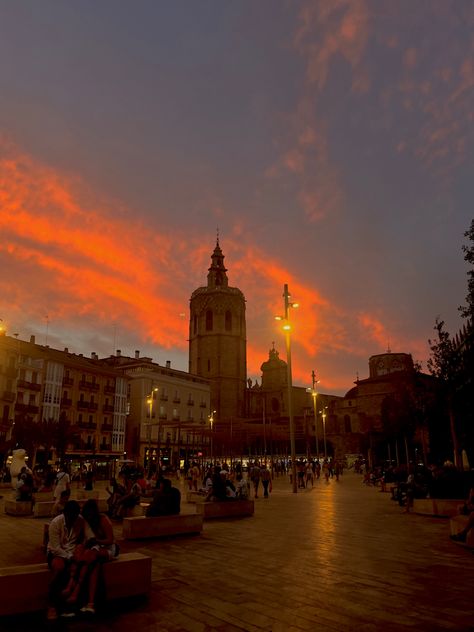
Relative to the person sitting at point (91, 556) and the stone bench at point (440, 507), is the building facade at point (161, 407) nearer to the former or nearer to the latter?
the stone bench at point (440, 507)

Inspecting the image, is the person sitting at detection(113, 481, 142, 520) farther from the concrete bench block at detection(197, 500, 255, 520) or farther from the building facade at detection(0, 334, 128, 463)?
the building facade at detection(0, 334, 128, 463)

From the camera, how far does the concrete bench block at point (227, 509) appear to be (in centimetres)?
1330

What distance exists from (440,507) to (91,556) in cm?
1172

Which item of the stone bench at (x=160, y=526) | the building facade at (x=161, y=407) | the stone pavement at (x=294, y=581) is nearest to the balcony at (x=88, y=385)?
the building facade at (x=161, y=407)

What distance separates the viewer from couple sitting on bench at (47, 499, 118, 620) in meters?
5.18

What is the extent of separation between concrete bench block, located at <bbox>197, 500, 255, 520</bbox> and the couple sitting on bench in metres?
7.65

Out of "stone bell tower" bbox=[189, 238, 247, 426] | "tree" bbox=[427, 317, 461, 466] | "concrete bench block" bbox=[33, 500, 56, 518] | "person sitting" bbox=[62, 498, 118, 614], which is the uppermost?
"stone bell tower" bbox=[189, 238, 247, 426]

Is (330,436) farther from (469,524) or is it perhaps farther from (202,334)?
(469,524)

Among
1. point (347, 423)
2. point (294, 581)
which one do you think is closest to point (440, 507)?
point (294, 581)

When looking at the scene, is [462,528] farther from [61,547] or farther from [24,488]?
[24,488]

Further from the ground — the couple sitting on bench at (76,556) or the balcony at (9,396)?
the balcony at (9,396)

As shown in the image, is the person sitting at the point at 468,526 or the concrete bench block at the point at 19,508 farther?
the concrete bench block at the point at 19,508

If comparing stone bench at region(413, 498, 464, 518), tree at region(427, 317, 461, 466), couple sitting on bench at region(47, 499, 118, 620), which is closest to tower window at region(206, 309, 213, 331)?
tree at region(427, 317, 461, 466)

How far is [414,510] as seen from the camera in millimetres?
15031
